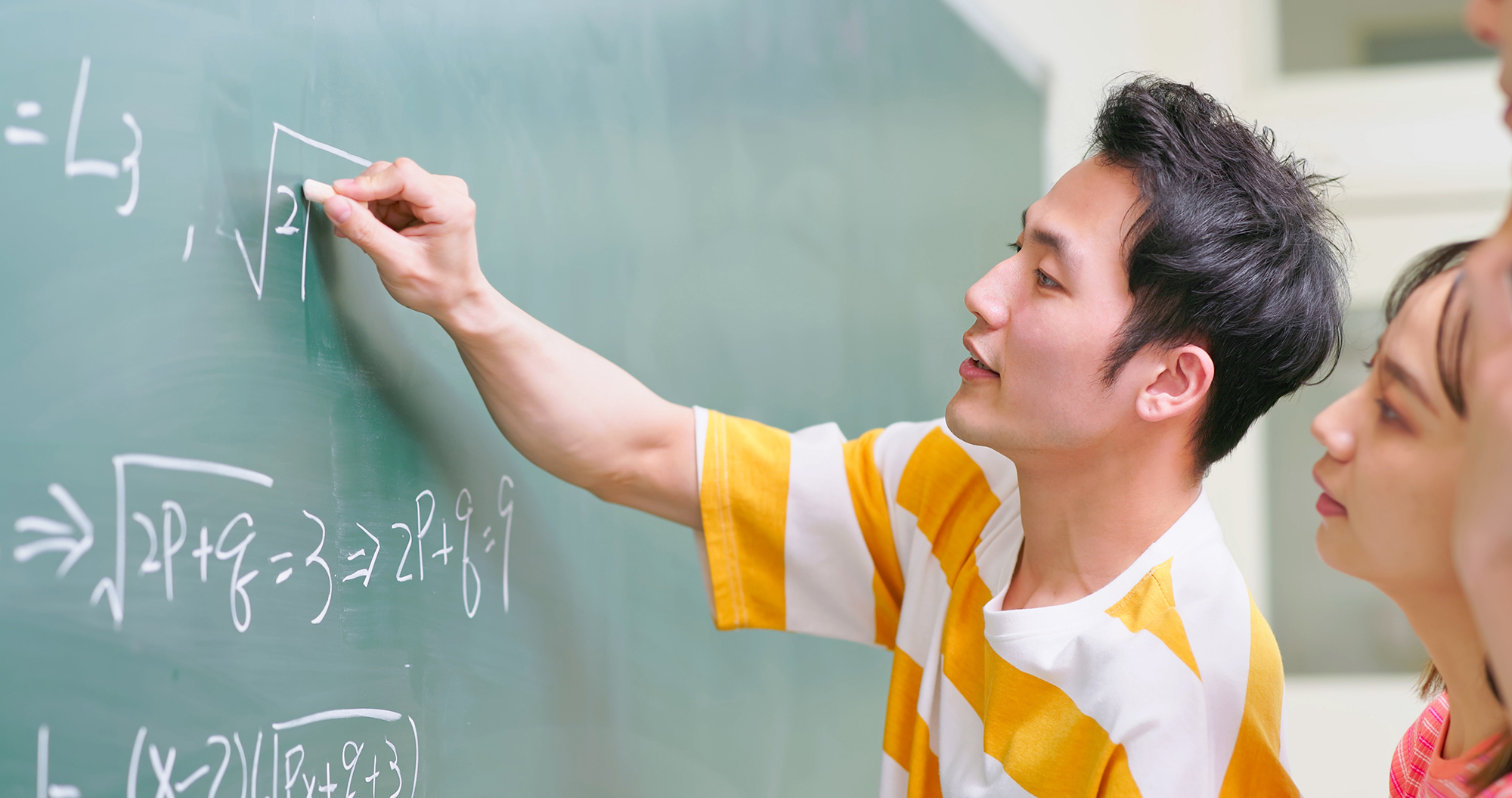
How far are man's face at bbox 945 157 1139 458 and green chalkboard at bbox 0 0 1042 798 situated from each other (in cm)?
34

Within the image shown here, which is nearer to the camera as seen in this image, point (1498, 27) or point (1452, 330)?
point (1498, 27)

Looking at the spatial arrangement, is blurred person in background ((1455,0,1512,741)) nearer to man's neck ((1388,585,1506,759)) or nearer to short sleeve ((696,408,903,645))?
man's neck ((1388,585,1506,759))

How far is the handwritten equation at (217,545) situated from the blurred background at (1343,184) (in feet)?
7.81

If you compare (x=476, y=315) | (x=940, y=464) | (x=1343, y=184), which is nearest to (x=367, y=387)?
(x=476, y=315)

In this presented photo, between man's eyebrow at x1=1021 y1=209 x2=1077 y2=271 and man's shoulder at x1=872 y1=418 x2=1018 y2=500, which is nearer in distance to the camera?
man's eyebrow at x1=1021 y1=209 x2=1077 y2=271

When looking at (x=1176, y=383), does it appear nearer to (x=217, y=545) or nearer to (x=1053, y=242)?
(x=1053, y=242)

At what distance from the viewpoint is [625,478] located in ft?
3.19

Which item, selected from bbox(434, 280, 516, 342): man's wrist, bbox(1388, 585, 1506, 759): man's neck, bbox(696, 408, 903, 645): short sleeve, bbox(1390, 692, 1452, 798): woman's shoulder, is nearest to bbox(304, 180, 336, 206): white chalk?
bbox(434, 280, 516, 342): man's wrist

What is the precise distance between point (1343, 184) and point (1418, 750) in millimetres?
2534

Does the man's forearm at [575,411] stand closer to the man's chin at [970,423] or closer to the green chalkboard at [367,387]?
the green chalkboard at [367,387]

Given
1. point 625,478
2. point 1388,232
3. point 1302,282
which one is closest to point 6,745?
point 625,478

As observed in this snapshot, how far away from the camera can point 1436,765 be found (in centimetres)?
77

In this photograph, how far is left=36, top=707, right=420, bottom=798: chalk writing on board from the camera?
1.94ft

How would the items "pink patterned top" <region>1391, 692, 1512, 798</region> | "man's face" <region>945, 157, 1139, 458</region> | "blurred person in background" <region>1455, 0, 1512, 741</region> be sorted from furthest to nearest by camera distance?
"man's face" <region>945, 157, 1139, 458</region> < "pink patterned top" <region>1391, 692, 1512, 798</region> < "blurred person in background" <region>1455, 0, 1512, 741</region>
